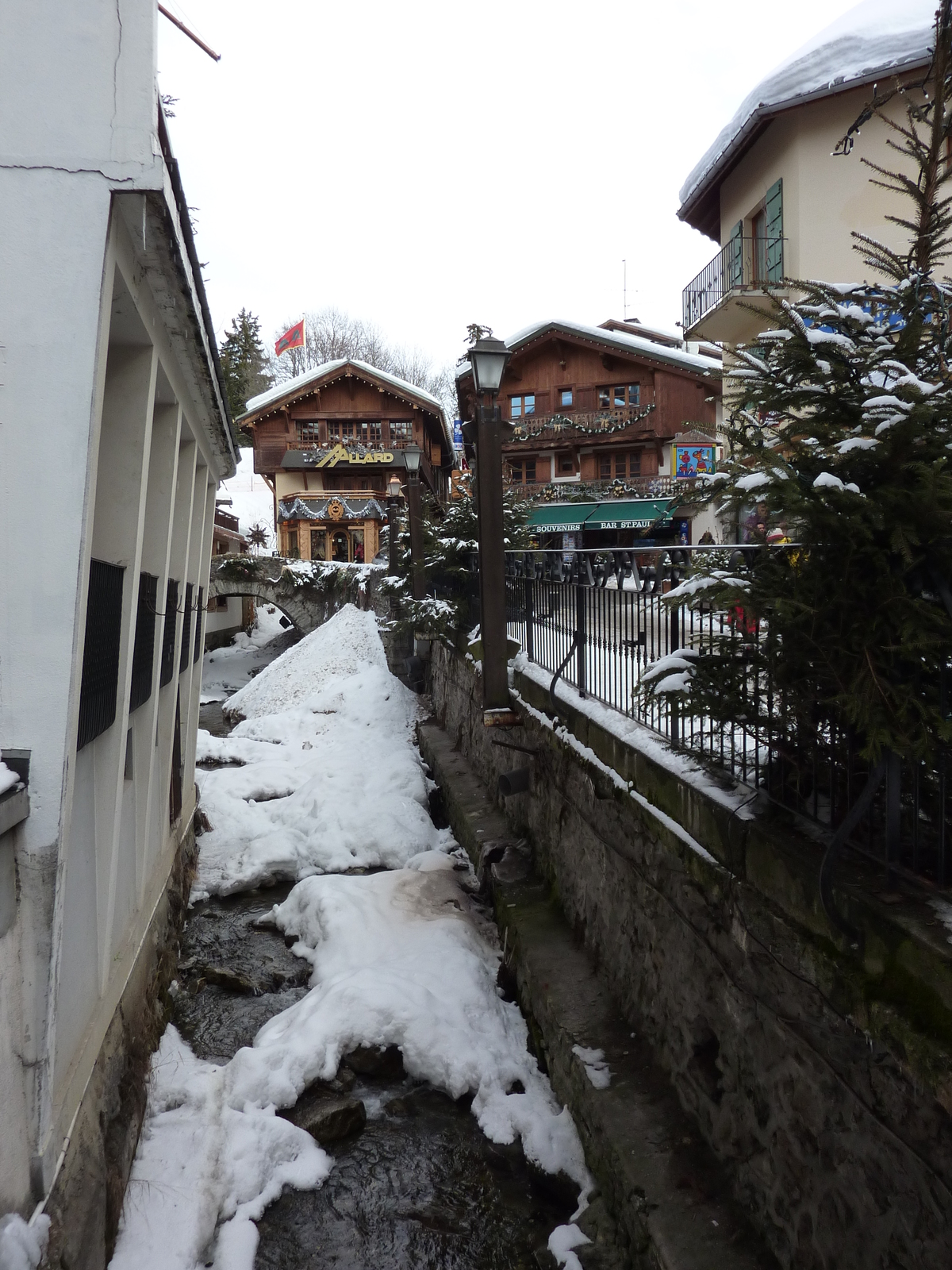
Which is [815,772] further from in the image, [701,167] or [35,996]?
[701,167]

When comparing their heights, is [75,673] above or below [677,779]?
above

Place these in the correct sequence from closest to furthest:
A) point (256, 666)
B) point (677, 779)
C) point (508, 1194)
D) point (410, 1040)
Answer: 1. point (677, 779)
2. point (508, 1194)
3. point (410, 1040)
4. point (256, 666)

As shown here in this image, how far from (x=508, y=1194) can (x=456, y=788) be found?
18.9ft

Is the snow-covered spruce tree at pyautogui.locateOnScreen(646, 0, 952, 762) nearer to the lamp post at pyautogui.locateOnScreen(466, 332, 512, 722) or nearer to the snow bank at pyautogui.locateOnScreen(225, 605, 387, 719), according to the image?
the lamp post at pyautogui.locateOnScreen(466, 332, 512, 722)

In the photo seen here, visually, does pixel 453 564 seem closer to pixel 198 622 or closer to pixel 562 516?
pixel 198 622

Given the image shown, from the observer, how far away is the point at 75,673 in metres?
3.28

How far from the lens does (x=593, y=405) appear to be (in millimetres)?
31188

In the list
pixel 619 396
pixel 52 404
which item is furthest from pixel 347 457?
pixel 52 404

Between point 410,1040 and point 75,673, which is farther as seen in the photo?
point 410,1040

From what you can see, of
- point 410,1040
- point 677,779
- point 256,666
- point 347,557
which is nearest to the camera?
point 677,779

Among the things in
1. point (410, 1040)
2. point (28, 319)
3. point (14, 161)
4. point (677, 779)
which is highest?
point (14, 161)

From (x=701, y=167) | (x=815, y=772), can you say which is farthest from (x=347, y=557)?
(x=815, y=772)

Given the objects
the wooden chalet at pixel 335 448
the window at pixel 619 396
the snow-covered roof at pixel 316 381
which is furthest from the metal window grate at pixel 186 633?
the snow-covered roof at pixel 316 381

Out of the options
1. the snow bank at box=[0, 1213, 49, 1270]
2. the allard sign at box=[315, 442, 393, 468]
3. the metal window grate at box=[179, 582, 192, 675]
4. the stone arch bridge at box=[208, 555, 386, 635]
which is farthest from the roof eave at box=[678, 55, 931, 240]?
the allard sign at box=[315, 442, 393, 468]
